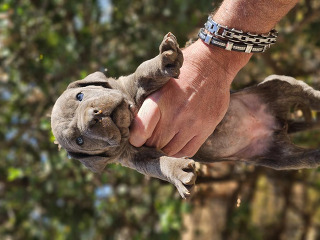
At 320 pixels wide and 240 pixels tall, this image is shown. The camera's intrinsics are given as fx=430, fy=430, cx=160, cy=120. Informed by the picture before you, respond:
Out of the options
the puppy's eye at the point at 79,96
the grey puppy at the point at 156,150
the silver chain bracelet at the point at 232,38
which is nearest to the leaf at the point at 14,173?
the grey puppy at the point at 156,150

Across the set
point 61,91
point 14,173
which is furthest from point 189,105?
point 14,173

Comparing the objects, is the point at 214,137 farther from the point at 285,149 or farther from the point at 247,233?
the point at 247,233

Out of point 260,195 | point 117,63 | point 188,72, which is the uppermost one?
point 188,72

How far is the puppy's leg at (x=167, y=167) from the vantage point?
2125mm

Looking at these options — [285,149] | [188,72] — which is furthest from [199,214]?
[188,72]

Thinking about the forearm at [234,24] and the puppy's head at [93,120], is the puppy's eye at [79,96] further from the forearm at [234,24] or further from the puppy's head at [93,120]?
the forearm at [234,24]

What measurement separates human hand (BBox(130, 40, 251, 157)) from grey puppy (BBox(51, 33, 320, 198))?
0.07 meters

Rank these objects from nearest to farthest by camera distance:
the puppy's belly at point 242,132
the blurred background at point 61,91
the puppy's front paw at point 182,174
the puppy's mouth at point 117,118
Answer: the puppy's front paw at point 182,174 → the puppy's mouth at point 117,118 → the puppy's belly at point 242,132 → the blurred background at point 61,91

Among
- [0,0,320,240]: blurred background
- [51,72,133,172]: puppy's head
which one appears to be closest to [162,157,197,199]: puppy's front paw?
[51,72,133,172]: puppy's head

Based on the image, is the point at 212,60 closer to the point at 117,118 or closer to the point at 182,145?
the point at 182,145

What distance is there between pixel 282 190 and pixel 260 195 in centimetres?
120

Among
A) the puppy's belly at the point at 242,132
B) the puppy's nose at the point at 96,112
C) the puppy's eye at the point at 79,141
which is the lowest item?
the puppy's belly at the point at 242,132

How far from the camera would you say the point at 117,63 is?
17.4 ft

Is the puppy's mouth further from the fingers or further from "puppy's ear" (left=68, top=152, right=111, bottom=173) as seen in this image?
the fingers
